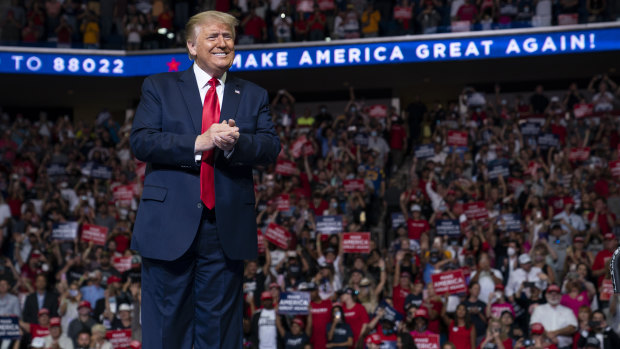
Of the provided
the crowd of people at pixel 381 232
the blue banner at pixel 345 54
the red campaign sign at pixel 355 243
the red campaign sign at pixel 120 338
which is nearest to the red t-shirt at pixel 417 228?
the crowd of people at pixel 381 232

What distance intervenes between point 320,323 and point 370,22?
753 cm

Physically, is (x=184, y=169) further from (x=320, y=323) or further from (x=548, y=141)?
(x=548, y=141)

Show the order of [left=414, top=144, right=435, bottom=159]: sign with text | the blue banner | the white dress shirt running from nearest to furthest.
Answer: the white dress shirt → [left=414, top=144, right=435, bottom=159]: sign with text → the blue banner

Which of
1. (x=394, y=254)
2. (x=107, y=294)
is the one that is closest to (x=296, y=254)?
(x=394, y=254)

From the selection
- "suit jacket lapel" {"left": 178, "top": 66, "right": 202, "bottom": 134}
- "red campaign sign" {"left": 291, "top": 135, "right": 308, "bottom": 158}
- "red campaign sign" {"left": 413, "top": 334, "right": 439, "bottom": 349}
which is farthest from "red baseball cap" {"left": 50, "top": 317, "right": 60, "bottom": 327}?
"suit jacket lapel" {"left": 178, "top": 66, "right": 202, "bottom": 134}

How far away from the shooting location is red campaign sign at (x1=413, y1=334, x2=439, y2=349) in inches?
351

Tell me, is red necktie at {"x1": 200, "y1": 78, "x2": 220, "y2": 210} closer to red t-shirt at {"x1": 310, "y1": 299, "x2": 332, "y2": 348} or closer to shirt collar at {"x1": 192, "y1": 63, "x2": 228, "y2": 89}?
shirt collar at {"x1": 192, "y1": 63, "x2": 228, "y2": 89}

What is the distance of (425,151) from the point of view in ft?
44.6

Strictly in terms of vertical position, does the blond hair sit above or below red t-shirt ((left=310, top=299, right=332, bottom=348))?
above

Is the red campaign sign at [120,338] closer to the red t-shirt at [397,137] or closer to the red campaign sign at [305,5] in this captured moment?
the red t-shirt at [397,137]

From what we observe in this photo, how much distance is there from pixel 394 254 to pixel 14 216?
6064 millimetres

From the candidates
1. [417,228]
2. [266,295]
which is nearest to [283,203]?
[417,228]

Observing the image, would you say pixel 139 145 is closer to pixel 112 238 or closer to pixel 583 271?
pixel 583 271

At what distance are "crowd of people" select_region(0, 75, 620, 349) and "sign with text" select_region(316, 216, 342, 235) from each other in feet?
0.09
